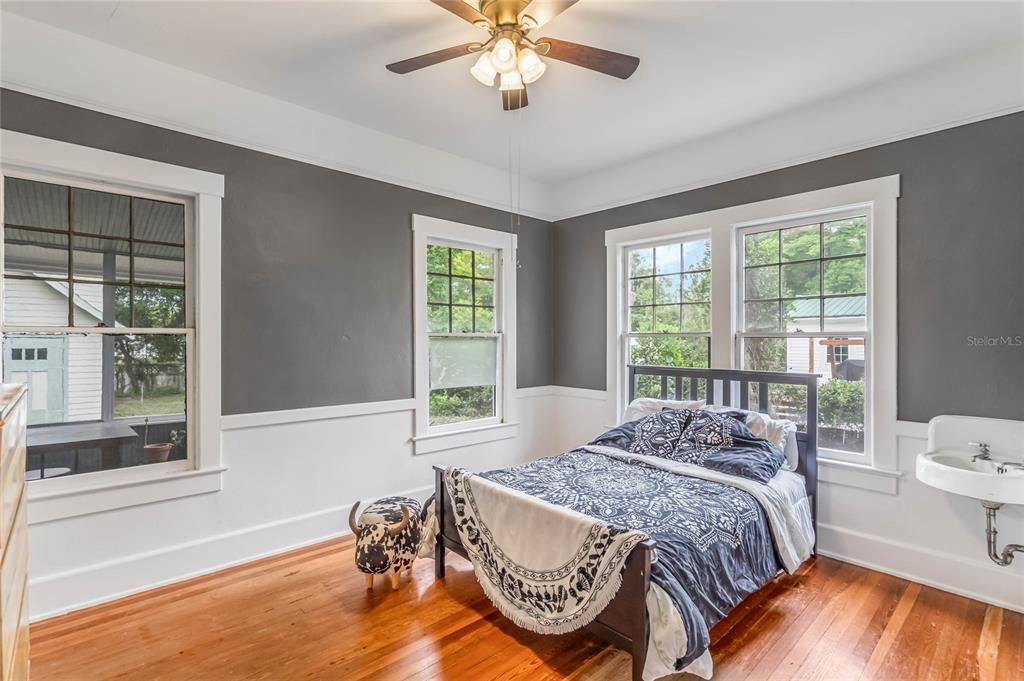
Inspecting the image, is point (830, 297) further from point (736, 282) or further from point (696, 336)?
point (696, 336)

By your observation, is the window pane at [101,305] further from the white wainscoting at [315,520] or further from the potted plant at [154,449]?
the white wainscoting at [315,520]

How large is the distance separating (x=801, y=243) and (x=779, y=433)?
51.9 inches

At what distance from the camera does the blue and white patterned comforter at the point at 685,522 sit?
1912 mm

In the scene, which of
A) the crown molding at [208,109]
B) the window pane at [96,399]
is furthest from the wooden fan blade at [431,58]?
the window pane at [96,399]

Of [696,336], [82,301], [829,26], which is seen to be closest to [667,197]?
[696,336]

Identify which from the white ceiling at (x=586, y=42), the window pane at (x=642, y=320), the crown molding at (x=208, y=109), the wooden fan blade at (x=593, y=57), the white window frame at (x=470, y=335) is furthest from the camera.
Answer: the window pane at (x=642, y=320)

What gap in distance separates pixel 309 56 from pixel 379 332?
5.78 feet

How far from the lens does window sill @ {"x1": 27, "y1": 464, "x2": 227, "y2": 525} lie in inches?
95.8

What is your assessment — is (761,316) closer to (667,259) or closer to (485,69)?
(667,259)

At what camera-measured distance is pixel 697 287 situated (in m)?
3.93

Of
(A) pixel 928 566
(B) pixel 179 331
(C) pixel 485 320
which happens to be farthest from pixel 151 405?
(A) pixel 928 566

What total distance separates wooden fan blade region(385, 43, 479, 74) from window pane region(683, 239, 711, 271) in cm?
251

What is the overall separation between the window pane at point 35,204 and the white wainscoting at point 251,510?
1.32m

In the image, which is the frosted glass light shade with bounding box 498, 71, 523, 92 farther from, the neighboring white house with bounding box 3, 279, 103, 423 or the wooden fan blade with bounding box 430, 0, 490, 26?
the neighboring white house with bounding box 3, 279, 103, 423
